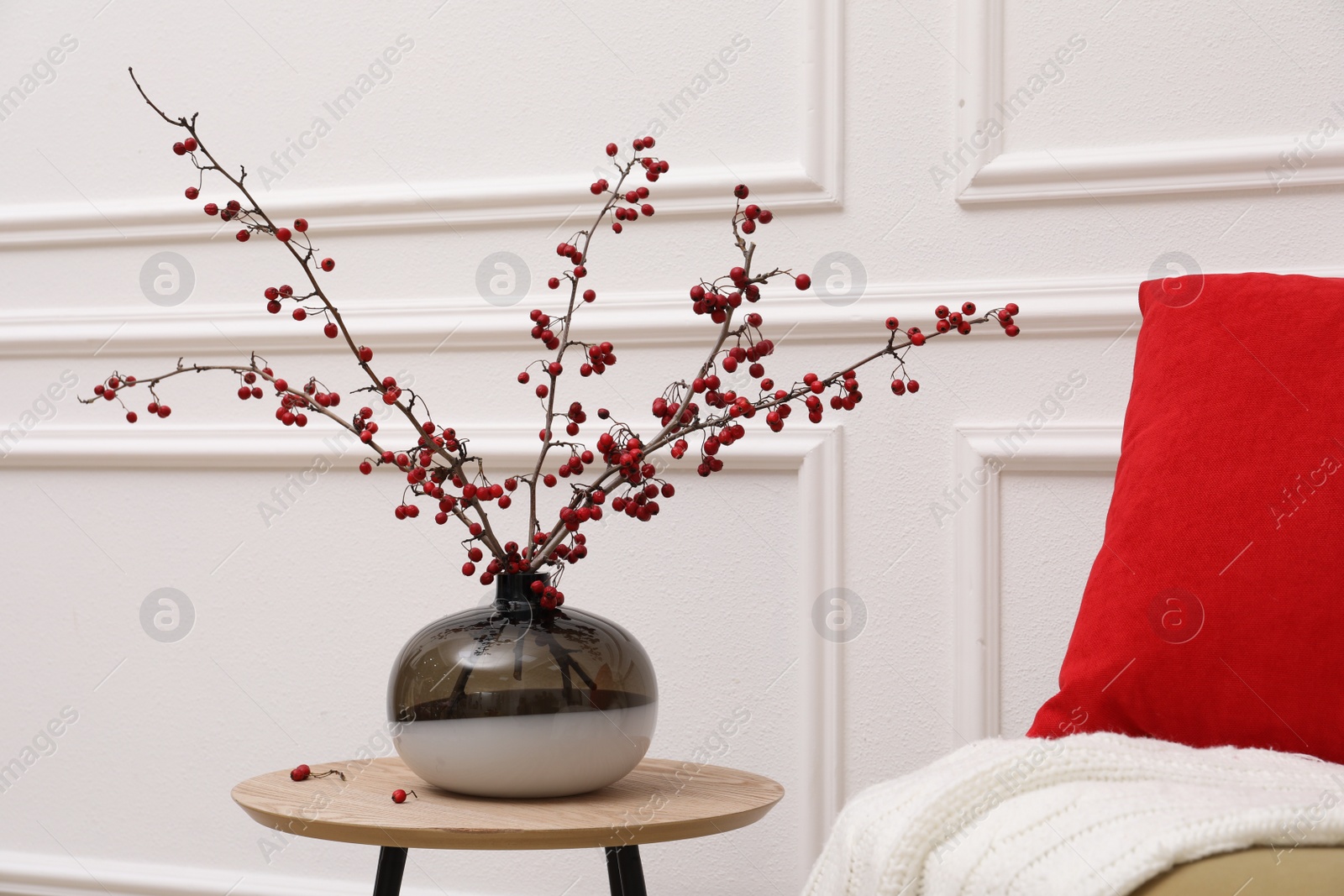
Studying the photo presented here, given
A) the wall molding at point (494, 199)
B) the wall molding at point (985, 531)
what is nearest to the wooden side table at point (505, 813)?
the wall molding at point (985, 531)

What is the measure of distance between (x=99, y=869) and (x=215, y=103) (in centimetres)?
108

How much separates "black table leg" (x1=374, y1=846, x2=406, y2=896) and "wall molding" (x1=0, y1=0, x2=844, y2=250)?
2.74 feet

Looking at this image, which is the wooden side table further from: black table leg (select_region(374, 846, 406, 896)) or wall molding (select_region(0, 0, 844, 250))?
wall molding (select_region(0, 0, 844, 250))

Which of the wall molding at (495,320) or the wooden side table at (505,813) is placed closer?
the wooden side table at (505,813)

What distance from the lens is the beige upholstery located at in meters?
0.58

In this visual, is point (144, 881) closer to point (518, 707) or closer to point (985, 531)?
point (518, 707)

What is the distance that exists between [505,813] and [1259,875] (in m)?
0.52

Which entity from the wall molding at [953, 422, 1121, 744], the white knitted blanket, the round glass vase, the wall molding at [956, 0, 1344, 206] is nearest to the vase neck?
the round glass vase

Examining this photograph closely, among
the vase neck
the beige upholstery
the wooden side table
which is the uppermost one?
the vase neck

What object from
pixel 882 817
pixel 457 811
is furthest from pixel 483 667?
pixel 882 817

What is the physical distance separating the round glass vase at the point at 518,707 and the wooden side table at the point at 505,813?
0.9 inches

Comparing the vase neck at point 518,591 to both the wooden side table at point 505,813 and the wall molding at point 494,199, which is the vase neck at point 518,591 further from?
the wall molding at point 494,199

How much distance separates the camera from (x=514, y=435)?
1.48m

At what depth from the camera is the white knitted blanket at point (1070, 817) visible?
0.62 m
